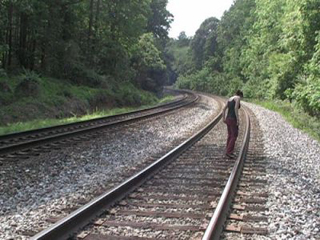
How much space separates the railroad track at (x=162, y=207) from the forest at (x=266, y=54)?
323 inches

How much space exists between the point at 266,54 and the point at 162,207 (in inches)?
1335

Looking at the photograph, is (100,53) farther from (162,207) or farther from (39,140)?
(162,207)

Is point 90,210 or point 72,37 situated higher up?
point 72,37

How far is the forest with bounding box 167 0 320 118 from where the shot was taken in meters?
18.1

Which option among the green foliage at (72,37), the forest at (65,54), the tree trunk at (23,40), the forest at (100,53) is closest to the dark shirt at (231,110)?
the forest at (100,53)

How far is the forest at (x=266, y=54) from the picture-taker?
59.5 ft

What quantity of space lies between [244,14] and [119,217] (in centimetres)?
6452

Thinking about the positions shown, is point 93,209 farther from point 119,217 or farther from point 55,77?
point 55,77

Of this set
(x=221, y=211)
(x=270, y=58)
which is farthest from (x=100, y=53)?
(x=221, y=211)

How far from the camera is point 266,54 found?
123 ft

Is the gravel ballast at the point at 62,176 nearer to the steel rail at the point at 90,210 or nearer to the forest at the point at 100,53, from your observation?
the steel rail at the point at 90,210

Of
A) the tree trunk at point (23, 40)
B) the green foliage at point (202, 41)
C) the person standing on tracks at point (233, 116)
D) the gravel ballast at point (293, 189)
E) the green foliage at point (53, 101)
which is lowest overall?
the green foliage at point (53, 101)

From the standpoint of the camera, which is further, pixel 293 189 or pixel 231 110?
pixel 231 110

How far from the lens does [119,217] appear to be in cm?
545
